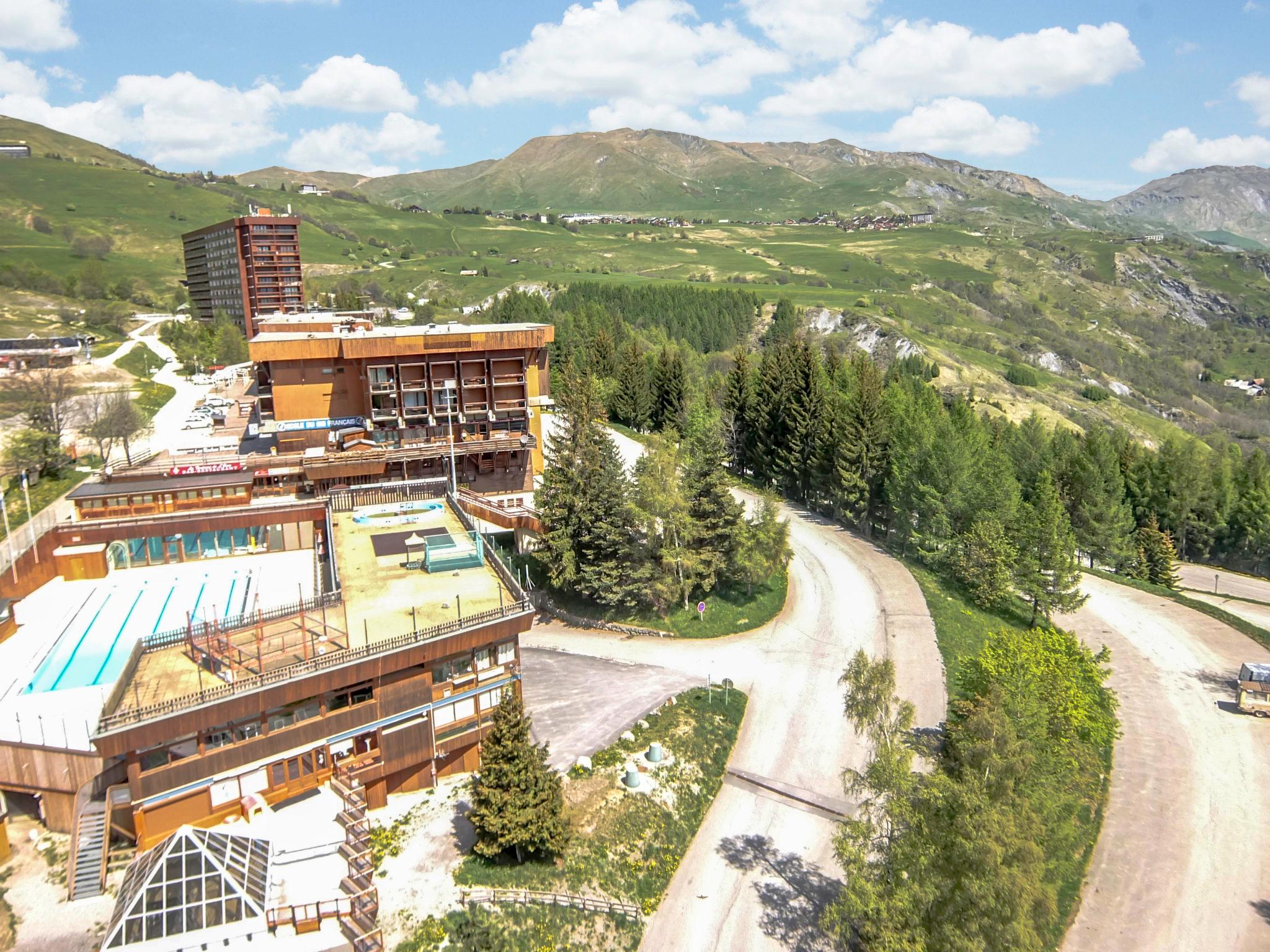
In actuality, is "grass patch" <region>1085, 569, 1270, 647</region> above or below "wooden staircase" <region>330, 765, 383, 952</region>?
below

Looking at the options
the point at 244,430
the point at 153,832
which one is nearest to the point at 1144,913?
the point at 153,832

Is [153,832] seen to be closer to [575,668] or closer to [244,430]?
[575,668]

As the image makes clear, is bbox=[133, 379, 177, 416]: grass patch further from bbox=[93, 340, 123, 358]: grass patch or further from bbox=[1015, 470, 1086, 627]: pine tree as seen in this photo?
bbox=[1015, 470, 1086, 627]: pine tree

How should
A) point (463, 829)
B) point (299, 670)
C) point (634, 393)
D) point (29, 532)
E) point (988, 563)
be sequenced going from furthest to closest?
1. point (634, 393)
2. point (988, 563)
3. point (29, 532)
4. point (463, 829)
5. point (299, 670)

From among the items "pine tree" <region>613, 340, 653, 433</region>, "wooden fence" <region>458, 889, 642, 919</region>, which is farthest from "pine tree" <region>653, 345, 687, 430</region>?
"wooden fence" <region>458, 889, 642, 919</region>

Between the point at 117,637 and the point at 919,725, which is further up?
the point at 117,637

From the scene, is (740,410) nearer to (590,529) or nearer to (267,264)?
(590,529)

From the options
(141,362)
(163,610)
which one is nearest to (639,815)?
(163,610)
